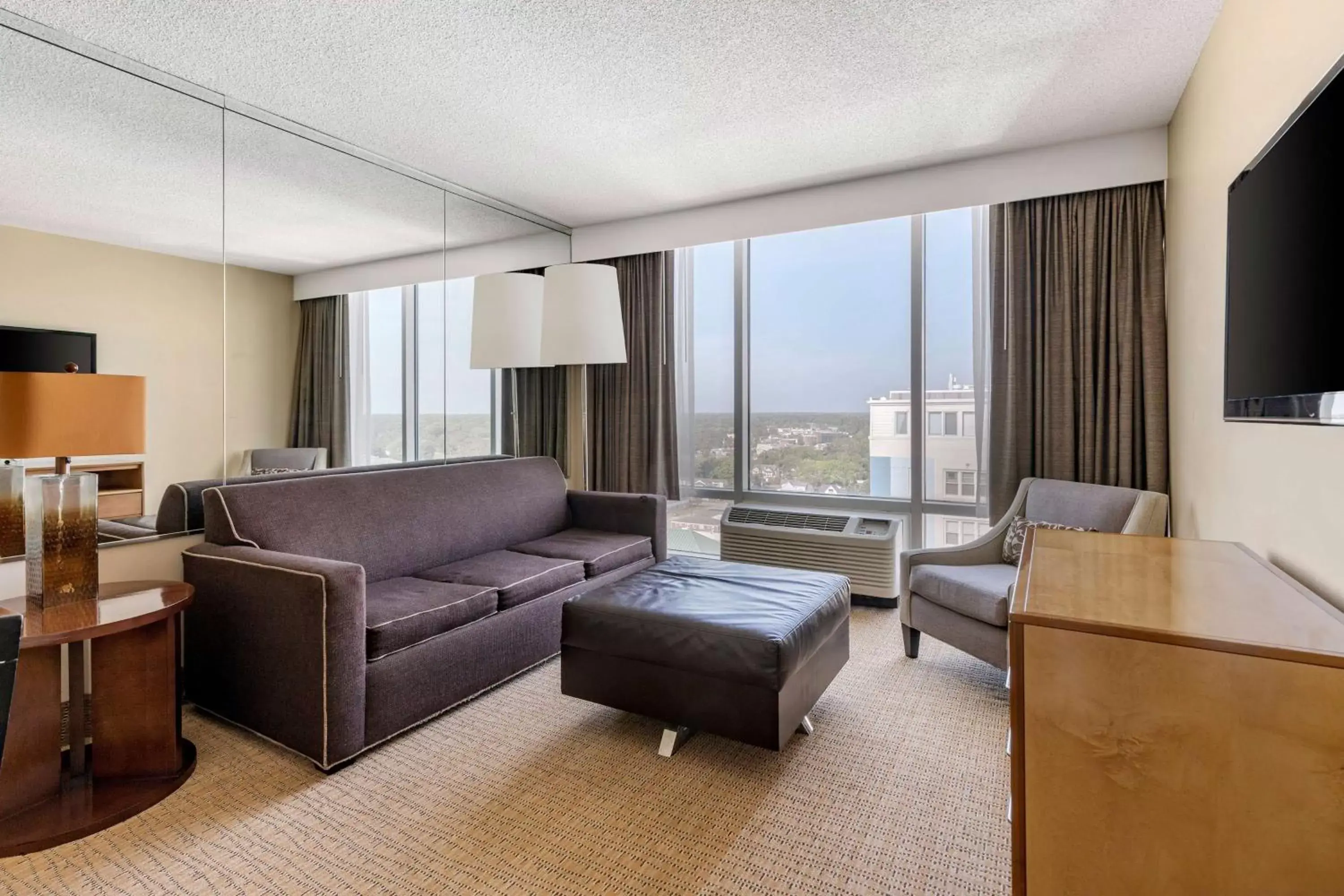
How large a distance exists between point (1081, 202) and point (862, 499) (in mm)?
1974

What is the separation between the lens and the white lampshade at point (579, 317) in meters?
3.73

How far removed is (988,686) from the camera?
8.68ft

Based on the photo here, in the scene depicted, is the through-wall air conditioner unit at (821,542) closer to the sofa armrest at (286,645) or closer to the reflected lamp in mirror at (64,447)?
the sofa armrest at (286,645)

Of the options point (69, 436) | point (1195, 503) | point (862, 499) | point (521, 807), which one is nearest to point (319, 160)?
point (69, 436)

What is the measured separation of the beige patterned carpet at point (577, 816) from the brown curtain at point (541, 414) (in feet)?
7.64

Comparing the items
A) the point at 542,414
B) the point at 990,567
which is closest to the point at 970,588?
the point at 990,567

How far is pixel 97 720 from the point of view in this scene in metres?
1.95

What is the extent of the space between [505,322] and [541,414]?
2.93ft

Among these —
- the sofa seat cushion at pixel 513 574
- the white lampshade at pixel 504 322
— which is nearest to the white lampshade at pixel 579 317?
the white lampshade at pixel 504 322

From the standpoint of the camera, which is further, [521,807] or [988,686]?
[988,686]

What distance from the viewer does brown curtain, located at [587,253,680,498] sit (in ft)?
14.5

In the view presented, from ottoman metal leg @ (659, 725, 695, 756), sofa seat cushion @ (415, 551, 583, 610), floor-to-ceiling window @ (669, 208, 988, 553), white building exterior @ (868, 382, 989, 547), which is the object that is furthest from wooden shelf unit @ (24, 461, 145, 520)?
white building exterior @ (868, 382, 989, 547)

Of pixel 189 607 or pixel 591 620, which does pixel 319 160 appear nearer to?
pixel 189 607

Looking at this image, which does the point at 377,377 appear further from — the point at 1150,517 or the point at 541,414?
the point at 1150,517
